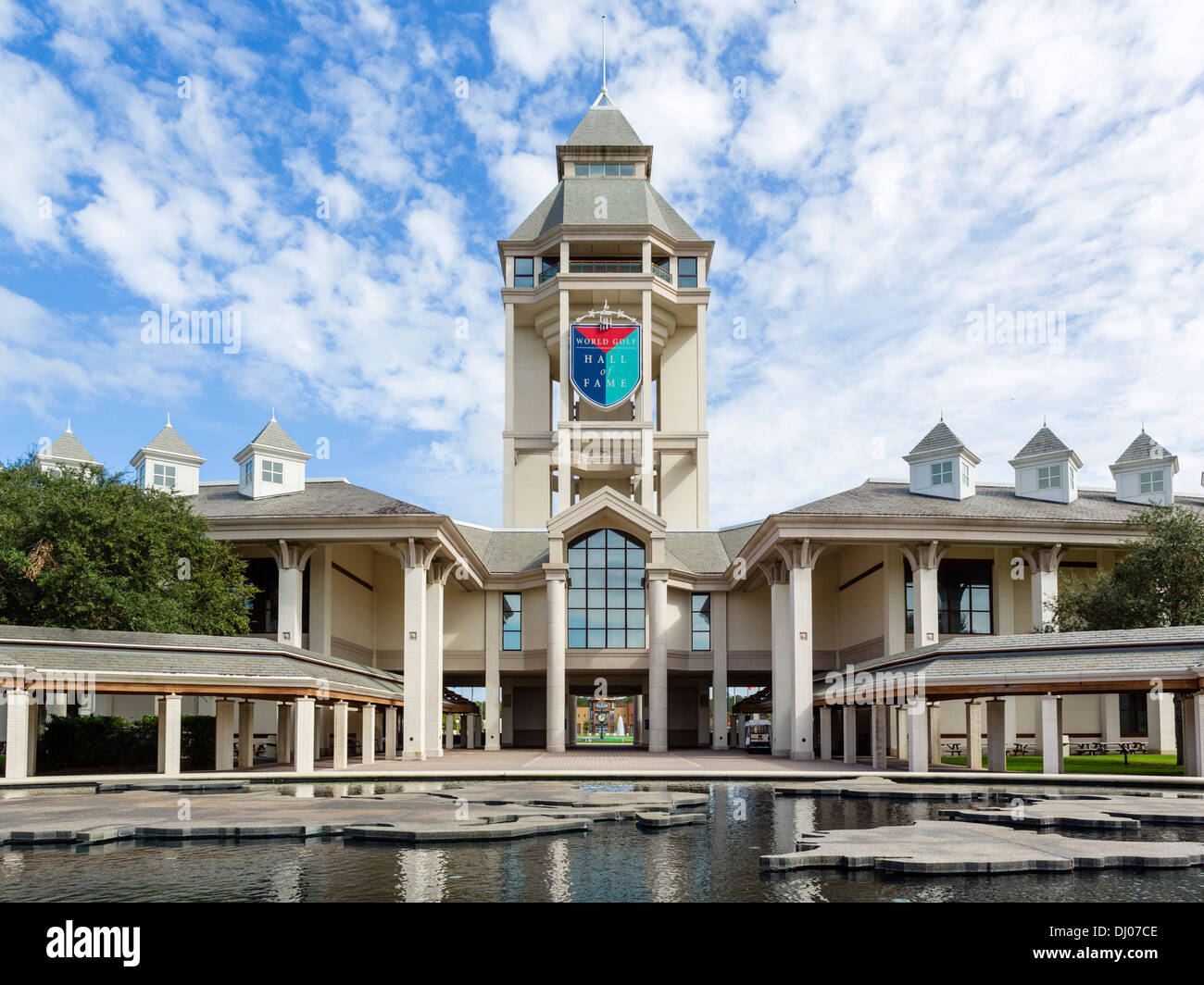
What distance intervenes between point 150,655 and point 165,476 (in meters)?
22.1

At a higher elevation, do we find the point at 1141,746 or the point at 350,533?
the point at 350,533

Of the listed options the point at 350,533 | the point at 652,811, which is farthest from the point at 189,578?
the point at 652,811

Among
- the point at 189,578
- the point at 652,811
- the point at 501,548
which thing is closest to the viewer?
the point at 652,811

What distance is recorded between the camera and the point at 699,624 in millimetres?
55531

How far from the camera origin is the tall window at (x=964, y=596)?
1925 inches

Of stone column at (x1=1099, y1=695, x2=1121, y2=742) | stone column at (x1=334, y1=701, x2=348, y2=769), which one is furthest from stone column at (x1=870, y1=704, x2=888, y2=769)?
stone column at (x1=334, y1=701, x2=348, y2=769)

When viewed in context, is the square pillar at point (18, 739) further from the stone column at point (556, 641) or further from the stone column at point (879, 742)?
the stone column at point (879, 742)

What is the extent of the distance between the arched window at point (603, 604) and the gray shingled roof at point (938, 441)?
49.7 feet

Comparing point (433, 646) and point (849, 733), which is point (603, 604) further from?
point (849, 733)

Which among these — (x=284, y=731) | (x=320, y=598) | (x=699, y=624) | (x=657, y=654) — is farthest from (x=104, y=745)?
(x=699, y=624)

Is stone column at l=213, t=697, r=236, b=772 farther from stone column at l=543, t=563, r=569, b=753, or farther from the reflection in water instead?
the reflection in water

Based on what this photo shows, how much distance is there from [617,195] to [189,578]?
40.6 metres

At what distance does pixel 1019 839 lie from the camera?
15.9 metres
